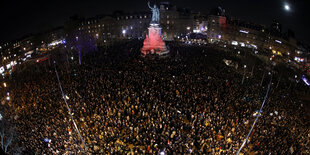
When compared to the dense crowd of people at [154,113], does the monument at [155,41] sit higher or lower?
higher

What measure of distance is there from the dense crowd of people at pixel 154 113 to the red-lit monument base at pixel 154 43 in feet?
42.8

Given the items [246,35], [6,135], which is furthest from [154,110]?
[246,35]

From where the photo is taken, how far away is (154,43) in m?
45.0

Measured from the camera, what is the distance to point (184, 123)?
19.4 metres

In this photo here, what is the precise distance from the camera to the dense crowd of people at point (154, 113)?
16.8 meters

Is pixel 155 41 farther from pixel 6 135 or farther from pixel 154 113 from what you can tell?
pixel 6 135

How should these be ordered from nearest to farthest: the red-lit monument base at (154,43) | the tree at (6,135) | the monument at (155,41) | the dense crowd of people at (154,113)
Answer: the dense crowd of people at (154,113) < the tree at (6,135) < the monument at (155,41) < the red-lit monument base at (154,43)

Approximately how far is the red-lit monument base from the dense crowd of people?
42.8ft

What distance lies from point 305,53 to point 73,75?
1957 inches

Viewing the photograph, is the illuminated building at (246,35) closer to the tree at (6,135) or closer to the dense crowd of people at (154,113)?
the dense crowd of people at (154,113)

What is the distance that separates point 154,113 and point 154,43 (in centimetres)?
2724

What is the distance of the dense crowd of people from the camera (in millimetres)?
16766

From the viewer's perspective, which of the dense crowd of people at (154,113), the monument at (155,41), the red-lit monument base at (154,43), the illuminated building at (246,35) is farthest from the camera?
the illuminated building at (246,35)

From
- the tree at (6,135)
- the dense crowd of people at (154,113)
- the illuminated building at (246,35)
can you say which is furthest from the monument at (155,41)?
the illuminated building at (246,35)
